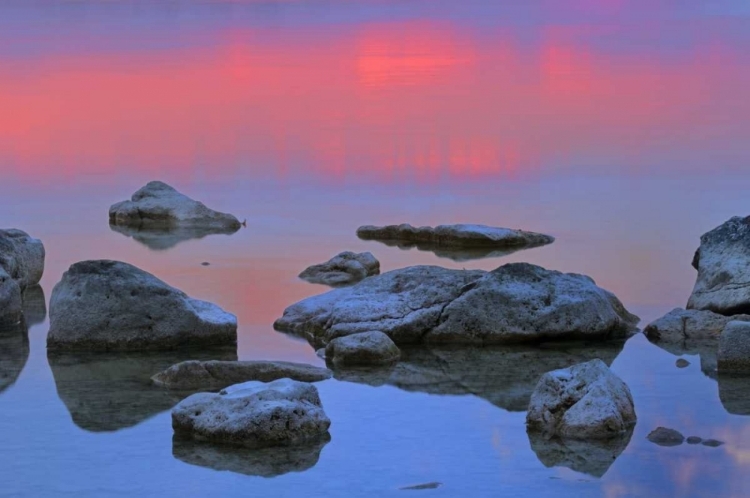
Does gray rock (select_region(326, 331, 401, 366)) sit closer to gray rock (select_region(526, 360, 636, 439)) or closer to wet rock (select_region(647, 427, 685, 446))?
gray rock (select_region(526, 360, 636, 439))

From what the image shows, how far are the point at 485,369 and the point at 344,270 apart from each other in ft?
13.8

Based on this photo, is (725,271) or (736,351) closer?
(736,351)

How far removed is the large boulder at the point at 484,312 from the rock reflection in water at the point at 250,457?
3309mm

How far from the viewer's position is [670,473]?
11.0 m

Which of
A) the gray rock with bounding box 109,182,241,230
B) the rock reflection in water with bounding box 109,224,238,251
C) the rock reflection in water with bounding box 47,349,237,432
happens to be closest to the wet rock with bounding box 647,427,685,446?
the rock reflection in water with bounding box 47,349,237,432

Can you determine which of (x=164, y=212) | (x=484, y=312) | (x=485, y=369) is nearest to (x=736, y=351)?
(x=485, y=369)

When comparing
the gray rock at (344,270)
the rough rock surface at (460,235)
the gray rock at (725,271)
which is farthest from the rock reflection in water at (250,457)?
the rough rock surface at (460,235)

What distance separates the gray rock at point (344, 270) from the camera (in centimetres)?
1762

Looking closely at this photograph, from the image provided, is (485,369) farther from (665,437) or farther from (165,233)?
(165,233)

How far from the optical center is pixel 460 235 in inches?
780

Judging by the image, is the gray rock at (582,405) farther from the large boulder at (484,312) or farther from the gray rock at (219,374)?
the large boulder at (484,312)

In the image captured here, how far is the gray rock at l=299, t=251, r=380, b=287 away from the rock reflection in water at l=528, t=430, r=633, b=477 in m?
6.01

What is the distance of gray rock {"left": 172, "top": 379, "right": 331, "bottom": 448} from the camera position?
38.1ft

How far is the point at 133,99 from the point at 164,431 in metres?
24.1
